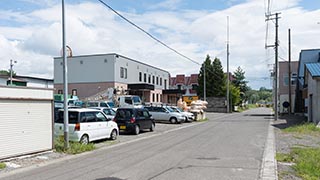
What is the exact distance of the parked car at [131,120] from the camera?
2169 centimetres

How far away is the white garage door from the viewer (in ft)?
38.2

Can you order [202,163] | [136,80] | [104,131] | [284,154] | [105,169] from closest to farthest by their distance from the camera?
1. [105,169]
2. [202,163]
3. [284,154]
4. [104,131]
5. [136,80]

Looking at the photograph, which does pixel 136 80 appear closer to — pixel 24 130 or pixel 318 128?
pixel 318 128

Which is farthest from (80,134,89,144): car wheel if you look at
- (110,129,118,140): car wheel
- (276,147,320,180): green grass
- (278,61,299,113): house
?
(278,61,299,113): house

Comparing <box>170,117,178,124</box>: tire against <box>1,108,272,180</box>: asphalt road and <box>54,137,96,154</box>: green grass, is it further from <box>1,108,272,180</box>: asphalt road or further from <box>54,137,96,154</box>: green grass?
<box>54,137,96,154</box>: green grass

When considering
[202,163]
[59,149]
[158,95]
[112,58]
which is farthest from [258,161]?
[158,95]

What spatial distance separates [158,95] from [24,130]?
57995 mm

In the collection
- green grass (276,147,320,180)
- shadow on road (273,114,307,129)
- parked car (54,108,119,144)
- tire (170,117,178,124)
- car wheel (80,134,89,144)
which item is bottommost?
shadow on road (273,114,307,129)

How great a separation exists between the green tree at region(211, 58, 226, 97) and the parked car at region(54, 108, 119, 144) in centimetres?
5714

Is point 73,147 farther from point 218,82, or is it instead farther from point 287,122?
point 218,82

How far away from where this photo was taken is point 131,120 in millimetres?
21688

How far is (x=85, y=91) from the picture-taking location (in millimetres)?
57125

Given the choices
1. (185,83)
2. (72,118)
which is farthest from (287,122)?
(185,83)

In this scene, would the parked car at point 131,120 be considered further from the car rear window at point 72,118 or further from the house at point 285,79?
the house at point 285,79
